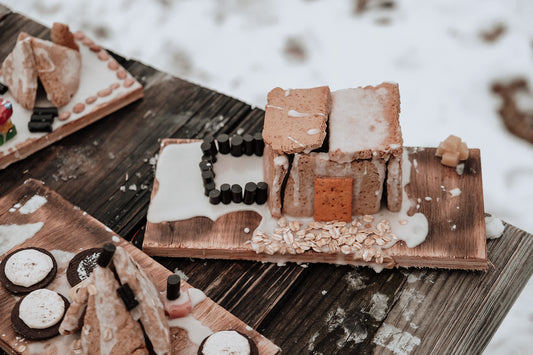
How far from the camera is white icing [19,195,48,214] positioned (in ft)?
7.73

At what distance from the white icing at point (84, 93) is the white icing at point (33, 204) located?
0.31 meters

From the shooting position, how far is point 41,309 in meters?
2.02

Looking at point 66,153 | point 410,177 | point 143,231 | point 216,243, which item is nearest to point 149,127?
point 66,153

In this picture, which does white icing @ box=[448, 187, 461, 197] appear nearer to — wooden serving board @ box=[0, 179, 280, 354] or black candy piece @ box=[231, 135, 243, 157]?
black candy piece @ box=[231, 135, 243, 157]

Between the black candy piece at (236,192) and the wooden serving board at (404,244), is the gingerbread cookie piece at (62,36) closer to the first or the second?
the wooden serving board at (404,244)

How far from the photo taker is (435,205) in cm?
242

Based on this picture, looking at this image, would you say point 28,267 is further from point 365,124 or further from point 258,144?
point 365,124

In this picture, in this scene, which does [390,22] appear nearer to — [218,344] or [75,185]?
[75,185]

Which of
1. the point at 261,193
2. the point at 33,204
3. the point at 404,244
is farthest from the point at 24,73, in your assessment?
the point at 404,244

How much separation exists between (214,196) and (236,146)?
0.78ft

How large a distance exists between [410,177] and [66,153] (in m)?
1.31

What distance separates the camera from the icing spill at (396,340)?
→ 2121 millimetres

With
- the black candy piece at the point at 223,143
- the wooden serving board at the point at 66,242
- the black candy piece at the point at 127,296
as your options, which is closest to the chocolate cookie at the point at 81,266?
the wooden serving board at the point at 66,242

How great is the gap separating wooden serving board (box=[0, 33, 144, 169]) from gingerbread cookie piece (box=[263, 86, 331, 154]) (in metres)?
0.77
